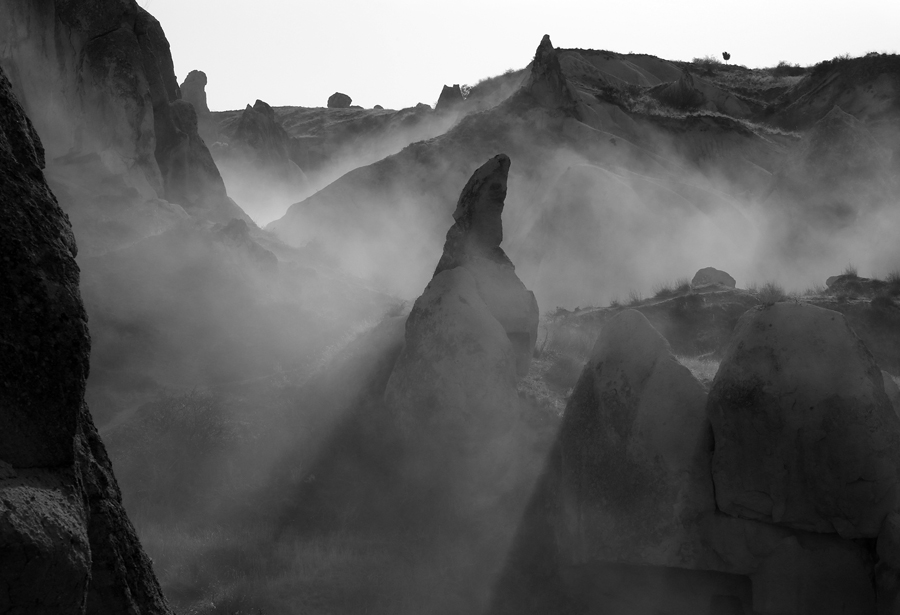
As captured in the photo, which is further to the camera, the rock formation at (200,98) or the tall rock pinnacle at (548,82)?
the rock formation at (200,98)

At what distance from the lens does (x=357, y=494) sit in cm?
1300

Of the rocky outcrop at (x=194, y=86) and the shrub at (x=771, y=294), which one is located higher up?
the rocky outcrop at (x=194, y=86)

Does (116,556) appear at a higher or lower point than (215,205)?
lower

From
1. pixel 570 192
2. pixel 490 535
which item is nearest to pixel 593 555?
pixel 490 535

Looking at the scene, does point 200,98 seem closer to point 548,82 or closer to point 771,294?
point 548,82

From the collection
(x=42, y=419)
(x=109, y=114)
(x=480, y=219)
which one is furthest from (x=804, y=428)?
(x=109, y=114)

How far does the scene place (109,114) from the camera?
2472 centimetres

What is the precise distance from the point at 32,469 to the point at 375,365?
1063 cm

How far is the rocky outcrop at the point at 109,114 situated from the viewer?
72.3ft

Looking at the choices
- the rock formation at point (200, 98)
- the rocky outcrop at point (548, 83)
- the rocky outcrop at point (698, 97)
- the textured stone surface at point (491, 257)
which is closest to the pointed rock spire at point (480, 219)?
the textured stone surface at point (491, 257)

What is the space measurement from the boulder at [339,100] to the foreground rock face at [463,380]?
2288 inches

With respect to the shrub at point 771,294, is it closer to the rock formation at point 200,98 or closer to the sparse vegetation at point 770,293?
the sparse vegetation at point 770,293

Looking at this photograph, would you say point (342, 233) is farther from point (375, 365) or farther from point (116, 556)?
point (116, 556)

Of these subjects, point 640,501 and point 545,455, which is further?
point 545,455
